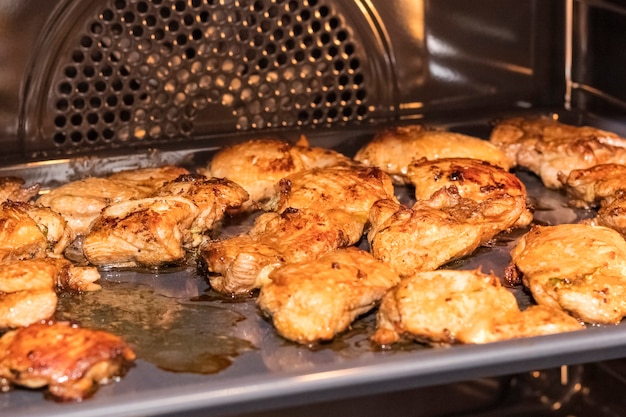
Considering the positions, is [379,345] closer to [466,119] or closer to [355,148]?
[355,148]

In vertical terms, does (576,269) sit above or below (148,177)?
below

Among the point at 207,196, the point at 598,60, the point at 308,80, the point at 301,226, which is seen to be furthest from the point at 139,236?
the point at 598,60

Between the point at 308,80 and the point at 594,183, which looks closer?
the point at 594,183

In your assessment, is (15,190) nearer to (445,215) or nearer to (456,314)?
(445,215)

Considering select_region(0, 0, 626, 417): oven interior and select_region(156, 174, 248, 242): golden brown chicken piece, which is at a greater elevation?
select_region(0, 0, 626, 417): oven interior

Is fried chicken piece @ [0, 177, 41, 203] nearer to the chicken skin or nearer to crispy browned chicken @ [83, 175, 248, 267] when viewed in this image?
crispy browned chicken @ [83, 175, 248, 267]

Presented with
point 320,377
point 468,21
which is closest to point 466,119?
point 468,21

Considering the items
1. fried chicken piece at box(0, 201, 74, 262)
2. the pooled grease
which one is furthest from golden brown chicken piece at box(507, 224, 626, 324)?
fried chicken piece at box(0, 201, 74, 262)

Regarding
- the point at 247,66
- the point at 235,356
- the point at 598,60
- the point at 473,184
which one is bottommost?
the point at 235,356
